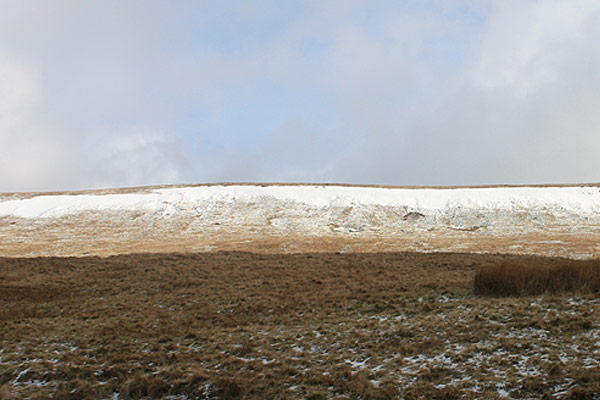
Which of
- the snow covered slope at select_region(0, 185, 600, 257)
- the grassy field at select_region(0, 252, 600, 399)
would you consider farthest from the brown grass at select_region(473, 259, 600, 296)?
the snow covered slope at select_region(0, 185, 600, 257)

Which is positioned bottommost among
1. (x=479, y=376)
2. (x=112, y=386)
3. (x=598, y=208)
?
(x=112, y=386)

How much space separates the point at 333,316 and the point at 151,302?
8.12 m

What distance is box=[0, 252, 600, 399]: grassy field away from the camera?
27.9 ft

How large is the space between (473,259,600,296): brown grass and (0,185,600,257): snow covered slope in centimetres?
1836

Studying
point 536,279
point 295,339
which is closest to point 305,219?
point 536,279

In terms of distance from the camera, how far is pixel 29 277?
21953 millimetres

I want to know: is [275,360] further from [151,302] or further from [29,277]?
[29,277]

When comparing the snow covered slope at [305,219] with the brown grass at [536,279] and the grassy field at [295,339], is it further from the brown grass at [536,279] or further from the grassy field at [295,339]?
the brown grass at [536,279]

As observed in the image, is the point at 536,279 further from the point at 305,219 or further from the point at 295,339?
the point at 305,219

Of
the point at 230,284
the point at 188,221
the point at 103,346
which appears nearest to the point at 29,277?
the point at 230,284

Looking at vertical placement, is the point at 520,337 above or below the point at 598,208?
below

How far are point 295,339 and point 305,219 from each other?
124 feet

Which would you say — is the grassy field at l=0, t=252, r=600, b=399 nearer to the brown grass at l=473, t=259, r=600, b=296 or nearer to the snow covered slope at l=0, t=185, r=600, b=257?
the brown grass at l=473, t=259, r=600, b=296

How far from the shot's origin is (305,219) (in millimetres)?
49562
